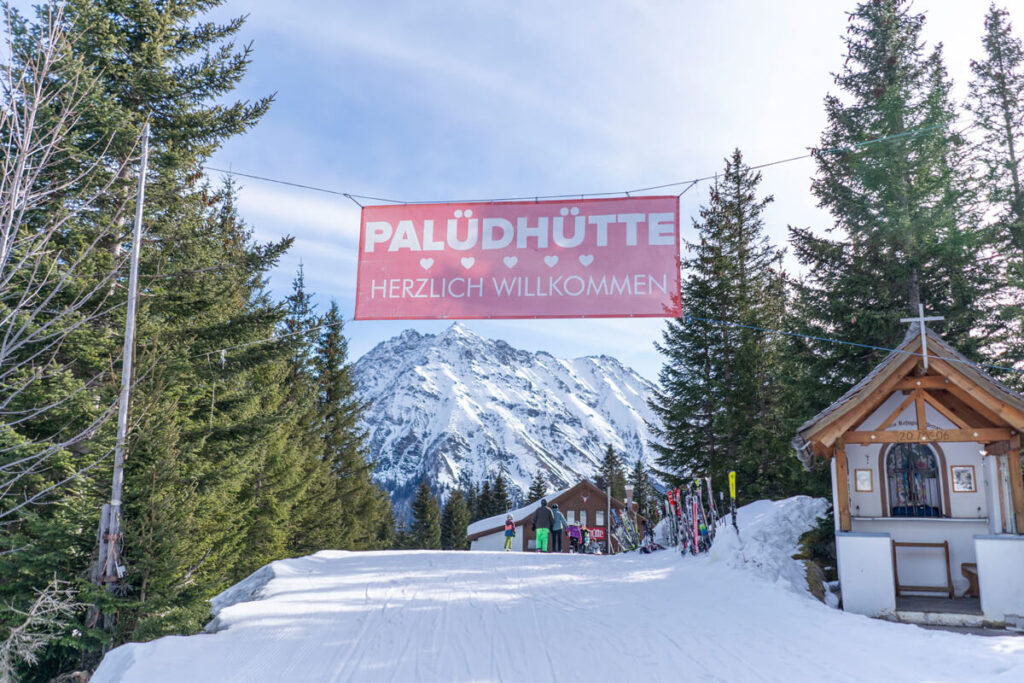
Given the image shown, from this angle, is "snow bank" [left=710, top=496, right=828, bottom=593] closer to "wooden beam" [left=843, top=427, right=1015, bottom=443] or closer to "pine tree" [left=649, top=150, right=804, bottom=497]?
"wooden beam" [left=843, top=427, right=1015, bottom=443]

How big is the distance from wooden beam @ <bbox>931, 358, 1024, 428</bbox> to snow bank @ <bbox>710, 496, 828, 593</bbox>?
4218 mm

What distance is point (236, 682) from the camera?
7.00 m

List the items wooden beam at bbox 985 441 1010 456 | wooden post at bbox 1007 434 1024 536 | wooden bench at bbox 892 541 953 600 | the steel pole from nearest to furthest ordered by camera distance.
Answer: the steel pole, wooden post at bbox 1007 434 1024 536, wooden beam at bbox 985 441 1010 456, wooden bench at bbox 892 541 953 600

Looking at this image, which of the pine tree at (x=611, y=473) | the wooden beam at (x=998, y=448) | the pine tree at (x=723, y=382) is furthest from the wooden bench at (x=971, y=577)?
the pine tree at (x=611, y=473)

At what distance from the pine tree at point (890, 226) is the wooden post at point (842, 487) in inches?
186

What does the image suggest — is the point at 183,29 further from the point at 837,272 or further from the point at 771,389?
the point at 771,389

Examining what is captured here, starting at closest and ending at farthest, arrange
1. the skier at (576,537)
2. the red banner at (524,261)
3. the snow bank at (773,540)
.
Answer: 1. the red banner at (524,261)
2. the snow bank at (773,540)
3. the skier at (576,537)

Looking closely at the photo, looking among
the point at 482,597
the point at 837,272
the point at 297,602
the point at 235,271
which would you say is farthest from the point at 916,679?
the point at 235,271

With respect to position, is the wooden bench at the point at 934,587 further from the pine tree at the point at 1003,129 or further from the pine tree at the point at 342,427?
the pine tree at the point at 342,427

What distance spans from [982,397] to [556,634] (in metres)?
7.80

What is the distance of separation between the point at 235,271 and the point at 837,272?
1500 cm

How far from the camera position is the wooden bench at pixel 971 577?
1170cm

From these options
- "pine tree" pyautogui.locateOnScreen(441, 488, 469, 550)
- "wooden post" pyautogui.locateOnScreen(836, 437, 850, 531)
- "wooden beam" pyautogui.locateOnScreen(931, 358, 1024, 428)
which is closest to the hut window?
"wooden post" pyautogui.locateOnScreen(836, 437, 850, 531)

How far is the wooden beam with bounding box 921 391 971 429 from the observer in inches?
450
